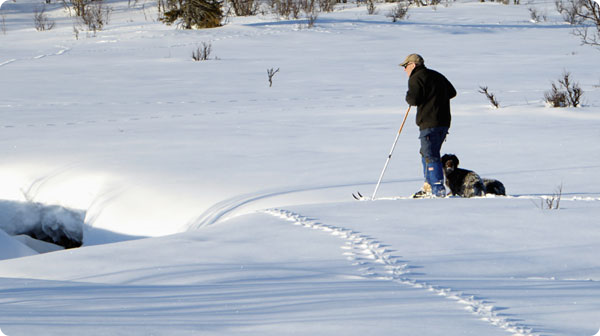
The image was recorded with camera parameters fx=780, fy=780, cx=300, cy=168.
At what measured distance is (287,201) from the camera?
25.0ft

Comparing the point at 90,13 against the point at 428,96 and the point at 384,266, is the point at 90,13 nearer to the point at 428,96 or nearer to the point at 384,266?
the point at 428,96

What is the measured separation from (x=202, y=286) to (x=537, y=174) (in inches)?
212

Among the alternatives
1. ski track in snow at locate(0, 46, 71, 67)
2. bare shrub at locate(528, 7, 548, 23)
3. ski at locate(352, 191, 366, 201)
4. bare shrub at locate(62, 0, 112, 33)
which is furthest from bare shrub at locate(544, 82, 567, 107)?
bare shrub at locate(62, 0, 112, 33)

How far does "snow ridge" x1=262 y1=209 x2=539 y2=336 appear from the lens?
3492 millimetres

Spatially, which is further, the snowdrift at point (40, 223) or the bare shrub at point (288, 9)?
the bare shrub at point (288, 9)

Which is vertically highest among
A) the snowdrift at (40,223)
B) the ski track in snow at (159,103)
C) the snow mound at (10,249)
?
the ski track in snow at (159,103)

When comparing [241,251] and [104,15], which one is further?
[104,15]

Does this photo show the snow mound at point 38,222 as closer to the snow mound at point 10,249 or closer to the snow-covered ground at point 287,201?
the snow-covered ground at point 287,201

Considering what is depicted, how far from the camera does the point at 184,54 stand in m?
21.6

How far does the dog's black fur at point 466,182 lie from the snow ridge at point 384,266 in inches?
70.8

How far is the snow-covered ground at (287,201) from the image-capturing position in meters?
3.55

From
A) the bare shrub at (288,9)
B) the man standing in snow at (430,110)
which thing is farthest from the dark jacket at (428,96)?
the bare shrub at (288,9)

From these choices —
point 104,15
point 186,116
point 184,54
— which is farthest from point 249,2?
point 186,116

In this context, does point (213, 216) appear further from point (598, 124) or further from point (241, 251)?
point (598, 124)
